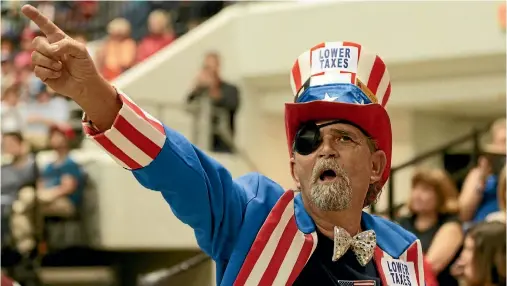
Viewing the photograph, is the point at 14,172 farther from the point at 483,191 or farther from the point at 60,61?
the point at 60,61

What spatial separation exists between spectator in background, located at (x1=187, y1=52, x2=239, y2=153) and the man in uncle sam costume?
224 inches

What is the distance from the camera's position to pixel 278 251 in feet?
7.64

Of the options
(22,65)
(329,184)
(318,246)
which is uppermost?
(329,184)

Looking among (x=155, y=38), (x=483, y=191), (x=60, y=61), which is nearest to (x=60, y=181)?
(x=155, y=38)

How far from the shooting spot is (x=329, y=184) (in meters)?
2.30

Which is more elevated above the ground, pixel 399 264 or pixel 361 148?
pixel 361 148

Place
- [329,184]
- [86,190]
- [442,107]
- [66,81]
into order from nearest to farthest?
1. [66,81]
2. [329,184]
3. [86,190]
4. [442,107]

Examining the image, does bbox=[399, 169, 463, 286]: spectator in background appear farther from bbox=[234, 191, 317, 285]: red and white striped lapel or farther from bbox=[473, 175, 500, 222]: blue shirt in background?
bbox=[234, 191, 317, 285]: red and white striped lapel

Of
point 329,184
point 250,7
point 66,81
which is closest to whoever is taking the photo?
point 66,81

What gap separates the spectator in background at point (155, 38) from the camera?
9422 millimetres

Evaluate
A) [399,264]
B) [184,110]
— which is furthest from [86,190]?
[399,264]

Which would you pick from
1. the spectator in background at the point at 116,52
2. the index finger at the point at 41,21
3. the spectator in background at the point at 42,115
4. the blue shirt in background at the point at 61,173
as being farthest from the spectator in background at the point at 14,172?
the index finger at the point at 41,21

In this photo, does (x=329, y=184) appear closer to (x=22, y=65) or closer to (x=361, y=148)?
(x=361, y=148)

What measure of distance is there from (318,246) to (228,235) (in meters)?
0.21
